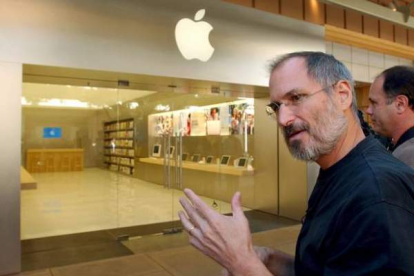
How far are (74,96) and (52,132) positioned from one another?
24.7 inches

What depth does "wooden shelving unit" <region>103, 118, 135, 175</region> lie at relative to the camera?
4.68 metres

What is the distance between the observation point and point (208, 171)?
17.0 ft

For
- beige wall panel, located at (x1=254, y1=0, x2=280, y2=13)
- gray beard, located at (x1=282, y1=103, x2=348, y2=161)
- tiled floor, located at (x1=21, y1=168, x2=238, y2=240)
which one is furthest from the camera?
tiled floor, located at (x1=21, y1=168, x2=238, y2=240)

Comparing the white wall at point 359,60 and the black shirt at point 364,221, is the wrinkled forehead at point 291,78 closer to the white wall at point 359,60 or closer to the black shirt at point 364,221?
the black shirt at point 364,221

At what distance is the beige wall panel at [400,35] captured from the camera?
571 cm

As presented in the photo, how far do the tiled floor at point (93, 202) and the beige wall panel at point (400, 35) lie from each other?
4162 mm

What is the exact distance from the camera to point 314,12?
4.76 metres

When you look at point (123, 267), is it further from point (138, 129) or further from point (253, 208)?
point (253, 208)

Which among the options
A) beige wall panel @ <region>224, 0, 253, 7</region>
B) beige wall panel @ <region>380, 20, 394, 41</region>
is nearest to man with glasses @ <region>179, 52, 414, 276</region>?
beige wall panel @ <region>224, 0, 253, 7</region>

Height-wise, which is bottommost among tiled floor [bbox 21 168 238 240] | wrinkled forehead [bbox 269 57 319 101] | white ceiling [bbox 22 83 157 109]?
tiled floor [bbox 21 168 238 240]

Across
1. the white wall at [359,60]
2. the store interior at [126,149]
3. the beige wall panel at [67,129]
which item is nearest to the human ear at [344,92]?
the store interior at [126,149]

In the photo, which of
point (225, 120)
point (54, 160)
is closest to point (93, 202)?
point (54, 160)

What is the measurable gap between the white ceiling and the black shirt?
3.81 metres

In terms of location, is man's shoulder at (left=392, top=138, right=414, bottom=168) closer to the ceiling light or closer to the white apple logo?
the white apple logo
